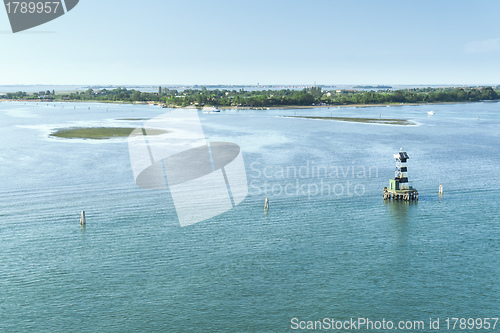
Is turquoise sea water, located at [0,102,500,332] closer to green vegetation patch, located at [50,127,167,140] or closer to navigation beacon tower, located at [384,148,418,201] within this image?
navigation beacon tower, located at [384,148,418,201]

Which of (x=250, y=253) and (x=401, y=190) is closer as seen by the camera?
(x=250, y=253)

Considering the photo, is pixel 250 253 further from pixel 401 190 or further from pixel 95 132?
pixel 95 132

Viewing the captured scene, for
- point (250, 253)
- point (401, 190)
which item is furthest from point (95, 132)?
point (250, 253)

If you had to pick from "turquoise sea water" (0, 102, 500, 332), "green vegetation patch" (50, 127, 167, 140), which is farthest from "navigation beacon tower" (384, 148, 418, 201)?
"green vegetation patch" (50, 127, 167, 140)

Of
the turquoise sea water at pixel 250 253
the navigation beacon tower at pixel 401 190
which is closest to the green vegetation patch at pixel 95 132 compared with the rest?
the turquoise sea water at pixel 250 253

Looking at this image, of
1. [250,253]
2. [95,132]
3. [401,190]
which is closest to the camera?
[250,253]

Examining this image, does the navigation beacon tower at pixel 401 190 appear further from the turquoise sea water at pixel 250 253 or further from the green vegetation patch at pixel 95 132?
the green vegetation patch at pixel 95 132
